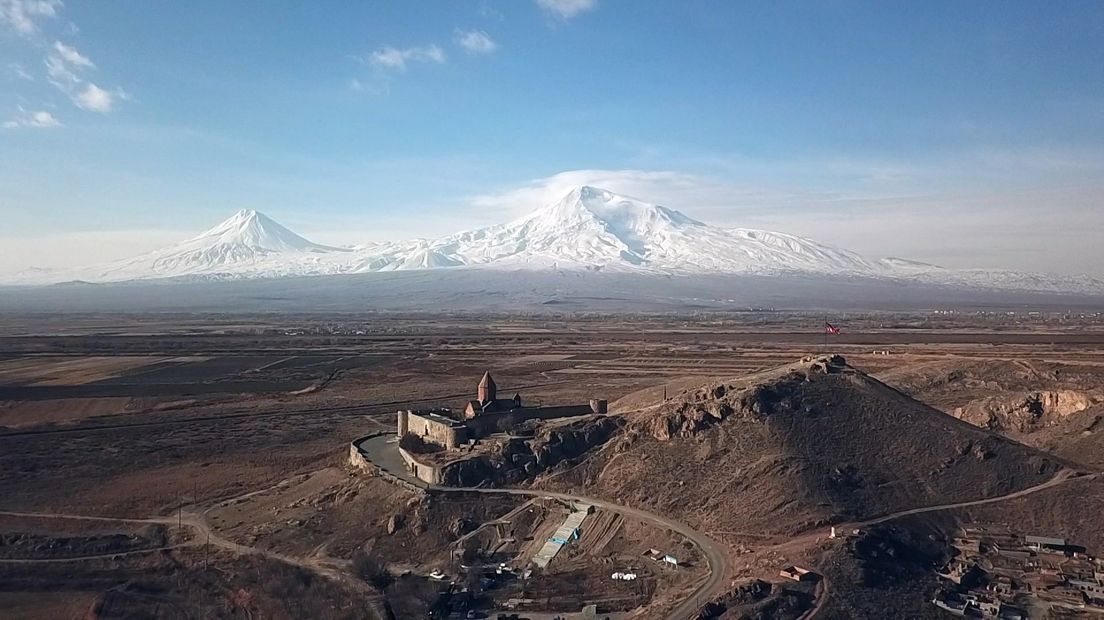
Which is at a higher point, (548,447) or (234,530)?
(548,447)

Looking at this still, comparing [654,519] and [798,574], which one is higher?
[654,519]

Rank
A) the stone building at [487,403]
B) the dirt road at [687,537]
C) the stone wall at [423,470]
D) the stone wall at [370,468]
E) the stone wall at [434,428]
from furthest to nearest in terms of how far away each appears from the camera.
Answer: the stone building at [487,403] → the stone wall at [434,428] → the stone wall at [423,470] → the stone wall at [370,468] → the dirt road at [687,537]

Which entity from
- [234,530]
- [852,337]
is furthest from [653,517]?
[852,337]

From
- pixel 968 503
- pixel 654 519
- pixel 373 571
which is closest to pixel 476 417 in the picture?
pixel 654 519

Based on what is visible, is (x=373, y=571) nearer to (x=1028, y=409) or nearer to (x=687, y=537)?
(x=687, y=537)

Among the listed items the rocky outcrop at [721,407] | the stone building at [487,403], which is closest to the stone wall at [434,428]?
the stone building at [487,403]

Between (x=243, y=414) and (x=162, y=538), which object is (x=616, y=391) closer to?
(x=243, y=414)

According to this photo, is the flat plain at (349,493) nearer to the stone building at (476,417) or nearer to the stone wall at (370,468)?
the stone wall at (370,468)
